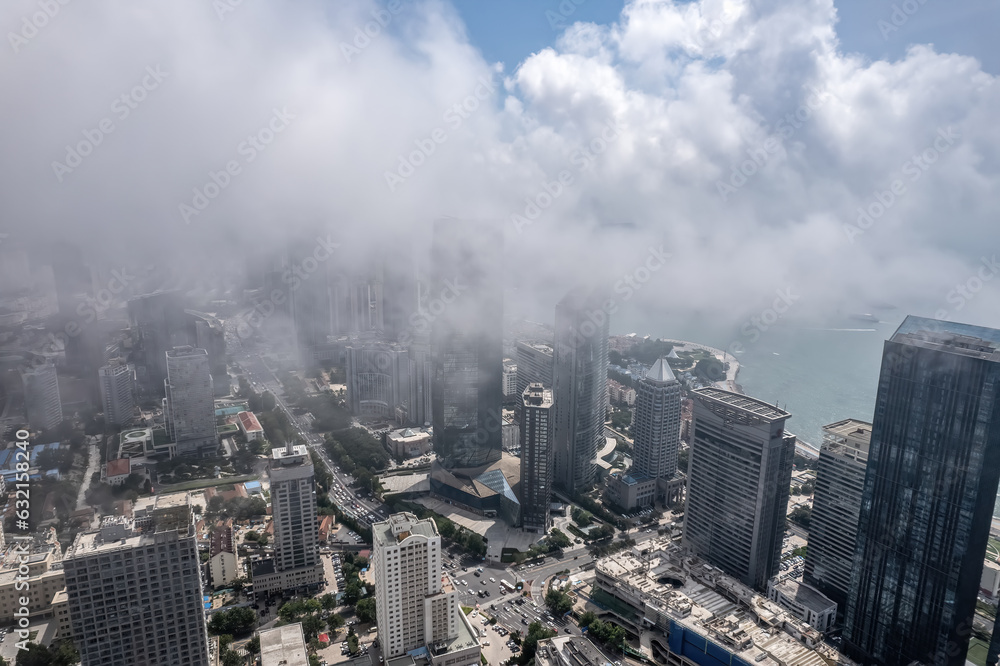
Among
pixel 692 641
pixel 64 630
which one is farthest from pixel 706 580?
pixel 64 630

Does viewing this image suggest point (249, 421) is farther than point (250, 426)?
Yes

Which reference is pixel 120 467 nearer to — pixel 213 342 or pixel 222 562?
pixel 222 562

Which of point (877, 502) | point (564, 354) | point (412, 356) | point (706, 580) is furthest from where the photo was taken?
point (412, 356)

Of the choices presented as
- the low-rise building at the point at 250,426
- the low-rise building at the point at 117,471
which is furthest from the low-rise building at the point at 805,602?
the low-rise building at the point at 250,426

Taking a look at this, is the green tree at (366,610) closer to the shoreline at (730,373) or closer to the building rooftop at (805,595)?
the building rooftop at (805,595)

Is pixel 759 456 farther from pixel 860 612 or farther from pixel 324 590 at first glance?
pixel 324 590

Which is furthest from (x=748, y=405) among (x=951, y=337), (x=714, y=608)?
(x=951, y=337)
